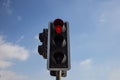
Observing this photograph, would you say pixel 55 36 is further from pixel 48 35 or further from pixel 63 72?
pixel 63 72

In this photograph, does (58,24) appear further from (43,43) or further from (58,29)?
(43,43)

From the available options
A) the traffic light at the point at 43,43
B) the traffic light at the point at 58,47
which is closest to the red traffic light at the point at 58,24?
the traffic light at the point at 58,47

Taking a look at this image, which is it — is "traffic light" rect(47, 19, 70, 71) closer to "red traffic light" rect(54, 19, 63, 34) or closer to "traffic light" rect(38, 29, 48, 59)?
"red traffic light" rect(54, 19, 63, 34)

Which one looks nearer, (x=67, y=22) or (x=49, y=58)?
(x=49, y=58)

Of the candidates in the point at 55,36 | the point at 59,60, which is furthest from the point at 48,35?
the point at 59,60

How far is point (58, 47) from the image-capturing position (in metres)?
6.95

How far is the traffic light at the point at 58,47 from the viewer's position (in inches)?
270

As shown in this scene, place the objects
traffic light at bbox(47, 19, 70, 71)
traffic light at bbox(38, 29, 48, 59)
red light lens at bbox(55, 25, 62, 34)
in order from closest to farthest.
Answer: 1. traffic light at bbox(47, 19, 70, 71)
2. red light lens at bbox(55, 25, 62, 34)
3. traffic light at bbox(38, 29, 48, 59)

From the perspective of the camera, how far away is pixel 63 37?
7098 millimetres

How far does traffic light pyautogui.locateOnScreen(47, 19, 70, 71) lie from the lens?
270 inches

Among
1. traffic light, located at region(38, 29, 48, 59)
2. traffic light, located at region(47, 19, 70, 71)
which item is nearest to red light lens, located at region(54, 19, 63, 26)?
traffic light, located at region(47, 19, 70, 71)

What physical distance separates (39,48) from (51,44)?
0.58 metres

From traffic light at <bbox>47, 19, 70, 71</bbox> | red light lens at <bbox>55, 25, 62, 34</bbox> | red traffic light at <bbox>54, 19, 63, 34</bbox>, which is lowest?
traffic light at <bbox>47, 19, 70, 71</bbox>

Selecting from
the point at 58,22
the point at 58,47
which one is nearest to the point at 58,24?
the point at 58,22
